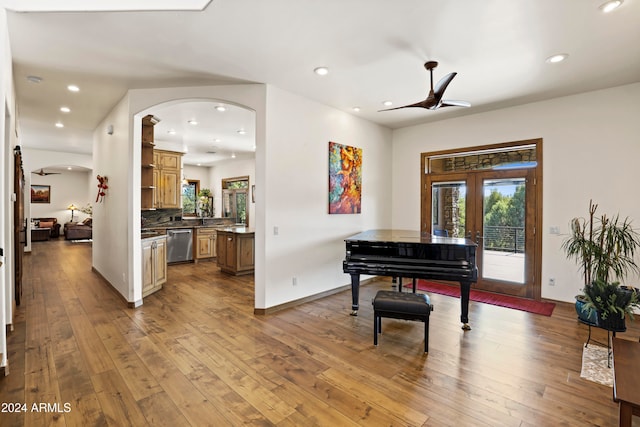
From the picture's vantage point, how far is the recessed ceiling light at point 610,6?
2342 millimetres

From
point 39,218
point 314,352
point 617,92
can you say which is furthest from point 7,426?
point 39,218

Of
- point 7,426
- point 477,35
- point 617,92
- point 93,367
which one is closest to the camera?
point 7,426

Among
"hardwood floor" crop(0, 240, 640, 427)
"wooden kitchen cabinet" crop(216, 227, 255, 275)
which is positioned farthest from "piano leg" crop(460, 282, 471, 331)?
"wooden kitchen cabinet" crop(216, 227, 255, 275)

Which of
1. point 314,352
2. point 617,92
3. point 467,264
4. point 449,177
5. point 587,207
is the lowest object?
point 314,352

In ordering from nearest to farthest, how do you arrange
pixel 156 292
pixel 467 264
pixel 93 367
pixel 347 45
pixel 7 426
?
pixel 7 426 → pixel 93 367 → pixel 347 45 → pixel 467 264 → pixel 156 292

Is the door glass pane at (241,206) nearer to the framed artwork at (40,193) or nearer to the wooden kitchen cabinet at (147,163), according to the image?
the wooden kitchen cabinet at (147,163)

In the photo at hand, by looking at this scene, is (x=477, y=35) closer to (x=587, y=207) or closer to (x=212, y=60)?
(x=212, y=60)

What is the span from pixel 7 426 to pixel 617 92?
690 cm

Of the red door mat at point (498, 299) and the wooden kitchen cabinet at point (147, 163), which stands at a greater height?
the wooden kitchen cabinet at point (147, 163)

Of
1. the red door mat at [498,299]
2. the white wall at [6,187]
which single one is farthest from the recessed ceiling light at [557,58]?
the white wall at [6,187]

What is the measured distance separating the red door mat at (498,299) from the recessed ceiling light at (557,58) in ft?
10.2

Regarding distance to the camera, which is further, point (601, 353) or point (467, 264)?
point (467, 264)

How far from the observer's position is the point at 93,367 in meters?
2.63

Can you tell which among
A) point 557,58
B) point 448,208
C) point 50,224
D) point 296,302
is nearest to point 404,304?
point 296,302
